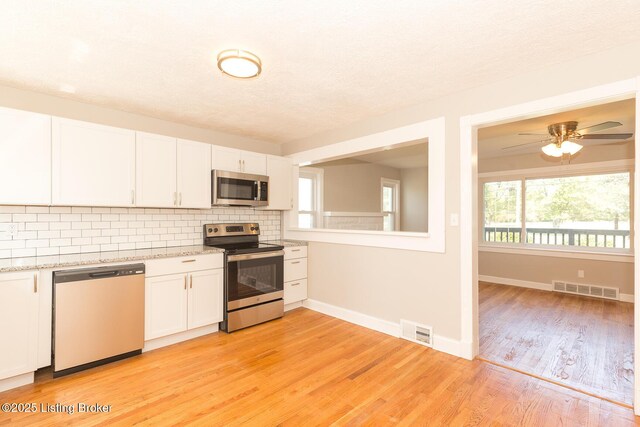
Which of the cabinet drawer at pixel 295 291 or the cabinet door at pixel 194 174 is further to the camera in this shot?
the cabinet drawer at pixel 295 291

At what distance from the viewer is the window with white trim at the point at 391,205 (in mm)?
7246

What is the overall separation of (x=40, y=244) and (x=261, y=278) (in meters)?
2.08

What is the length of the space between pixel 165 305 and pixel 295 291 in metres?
1.64

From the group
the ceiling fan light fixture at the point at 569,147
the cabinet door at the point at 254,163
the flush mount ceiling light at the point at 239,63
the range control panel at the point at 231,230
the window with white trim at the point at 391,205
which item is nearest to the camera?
the flush mount ceiling light at the point at 239,63

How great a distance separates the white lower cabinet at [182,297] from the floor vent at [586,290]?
17.3ft

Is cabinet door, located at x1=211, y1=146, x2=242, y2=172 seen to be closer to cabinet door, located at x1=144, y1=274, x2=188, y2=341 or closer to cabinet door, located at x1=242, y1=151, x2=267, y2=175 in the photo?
cabinet door, located at x1=242, y1=151, x2=267, y2=175

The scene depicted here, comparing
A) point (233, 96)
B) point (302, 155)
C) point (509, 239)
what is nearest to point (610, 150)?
point (509, 239)

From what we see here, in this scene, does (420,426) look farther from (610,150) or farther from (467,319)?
(610,150)

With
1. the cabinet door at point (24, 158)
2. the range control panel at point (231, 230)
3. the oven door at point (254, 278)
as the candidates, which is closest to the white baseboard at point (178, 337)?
the oven door at point (254, 278)

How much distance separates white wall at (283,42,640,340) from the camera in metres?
2.24

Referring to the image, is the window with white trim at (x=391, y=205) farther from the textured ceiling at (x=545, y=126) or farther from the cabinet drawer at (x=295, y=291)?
the cabinet drawer at (x=295, y=291)

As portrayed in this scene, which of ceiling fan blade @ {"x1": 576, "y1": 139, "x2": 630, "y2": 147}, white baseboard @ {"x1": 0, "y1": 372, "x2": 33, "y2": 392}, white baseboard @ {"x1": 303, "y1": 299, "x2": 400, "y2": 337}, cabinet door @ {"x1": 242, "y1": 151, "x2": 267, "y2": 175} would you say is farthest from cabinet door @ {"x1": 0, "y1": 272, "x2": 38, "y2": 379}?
ceiling fan blade @ {"x1": 576, "y1": 139, "x2": 630, "y2": 147}

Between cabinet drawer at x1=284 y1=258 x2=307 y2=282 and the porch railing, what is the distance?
3.92 meters

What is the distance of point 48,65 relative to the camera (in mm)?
2324
